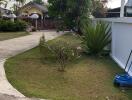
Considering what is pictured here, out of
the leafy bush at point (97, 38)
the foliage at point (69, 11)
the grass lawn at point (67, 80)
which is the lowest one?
the grass lawn at point (67, 80)

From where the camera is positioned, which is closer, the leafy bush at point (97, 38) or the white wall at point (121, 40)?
the white wall at point (121, 40)

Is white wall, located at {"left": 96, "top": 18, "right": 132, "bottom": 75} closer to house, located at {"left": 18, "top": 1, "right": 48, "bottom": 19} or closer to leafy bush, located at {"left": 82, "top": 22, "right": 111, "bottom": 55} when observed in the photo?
leafy bush, located at {"left": 82, "top": 22, "right": 111, "bottom": 55}

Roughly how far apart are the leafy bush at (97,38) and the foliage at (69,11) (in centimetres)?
401

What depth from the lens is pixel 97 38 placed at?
1417cm

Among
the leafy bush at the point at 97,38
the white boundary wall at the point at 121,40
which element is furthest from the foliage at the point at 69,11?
the white boundary wall at the point at 121,40

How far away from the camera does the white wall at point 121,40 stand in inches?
403

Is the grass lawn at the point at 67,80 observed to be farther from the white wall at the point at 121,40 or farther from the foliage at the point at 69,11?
the foliage at the point at 69,11

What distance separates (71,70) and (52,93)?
3011mm

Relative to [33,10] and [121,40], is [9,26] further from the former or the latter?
[121,40]

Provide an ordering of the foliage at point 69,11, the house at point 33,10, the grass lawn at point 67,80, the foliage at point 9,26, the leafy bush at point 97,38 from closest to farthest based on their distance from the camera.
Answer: the grass lawn at point 67,80, the leafy bush at point 97,38, the foliage at point 69,11, the foliage at point 9,26, the house at point 33,10

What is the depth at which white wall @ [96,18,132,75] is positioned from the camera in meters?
10.2

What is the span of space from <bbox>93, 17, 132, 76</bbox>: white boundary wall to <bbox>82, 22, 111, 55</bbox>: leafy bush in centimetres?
41

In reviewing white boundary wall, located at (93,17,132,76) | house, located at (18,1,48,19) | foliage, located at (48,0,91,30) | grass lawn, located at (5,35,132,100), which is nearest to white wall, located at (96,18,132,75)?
white boundary wall, located at (93,17,132,76)

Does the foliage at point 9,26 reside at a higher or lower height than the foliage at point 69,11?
lower
